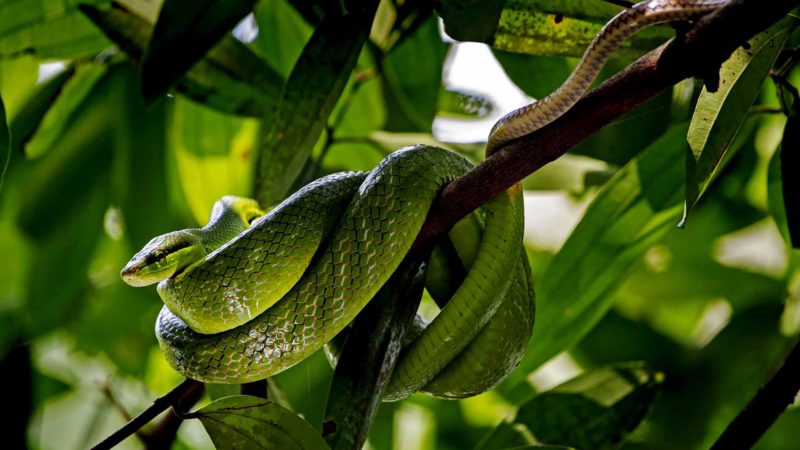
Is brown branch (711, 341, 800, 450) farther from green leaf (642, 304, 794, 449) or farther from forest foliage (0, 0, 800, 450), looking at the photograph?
green leaf (642, 304, 794, 449)

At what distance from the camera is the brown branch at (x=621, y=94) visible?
2.23 feet

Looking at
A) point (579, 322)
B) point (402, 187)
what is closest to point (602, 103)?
point (402, 187)

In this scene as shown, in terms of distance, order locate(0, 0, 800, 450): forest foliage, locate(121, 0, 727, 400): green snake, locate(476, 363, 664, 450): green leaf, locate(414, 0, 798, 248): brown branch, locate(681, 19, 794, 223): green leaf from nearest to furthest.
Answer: locate(414, 0, 798, 248): brown branch, locate(681, 19, 794, 223): green leaf, locate(121, 0, 727, 400): green snake, locate(0, 0, 800, 450): forest foliage, locate(476, 363, 664, 450): green leaf

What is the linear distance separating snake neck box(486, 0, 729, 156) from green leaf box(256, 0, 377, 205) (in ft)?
0.97

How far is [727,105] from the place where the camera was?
0.81 meters

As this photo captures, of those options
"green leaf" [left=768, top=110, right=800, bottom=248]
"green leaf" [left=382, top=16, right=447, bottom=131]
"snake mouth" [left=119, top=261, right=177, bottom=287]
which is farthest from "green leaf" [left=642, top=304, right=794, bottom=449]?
"snake mouth" [left=119, top=261, right=177, bottom=287]

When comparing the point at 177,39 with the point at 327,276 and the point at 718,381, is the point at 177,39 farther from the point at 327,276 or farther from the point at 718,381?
the point at 718,381

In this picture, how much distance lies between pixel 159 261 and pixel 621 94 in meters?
0.59

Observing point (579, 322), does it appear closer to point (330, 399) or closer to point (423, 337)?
point (423, 337)

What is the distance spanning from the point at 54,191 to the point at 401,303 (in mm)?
1156

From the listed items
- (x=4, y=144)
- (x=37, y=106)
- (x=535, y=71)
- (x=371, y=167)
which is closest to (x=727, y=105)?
(x=535, y=71)

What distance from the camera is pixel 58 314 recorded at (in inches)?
68.8

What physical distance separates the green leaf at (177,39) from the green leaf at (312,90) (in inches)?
4.6

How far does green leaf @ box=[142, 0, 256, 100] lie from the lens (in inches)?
39.5
